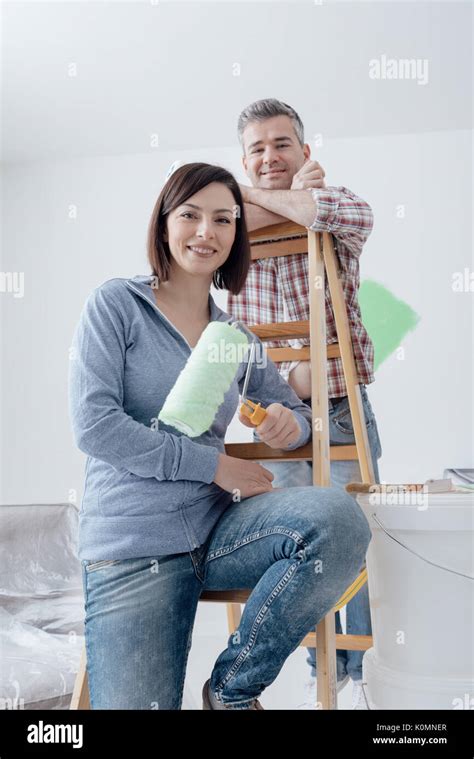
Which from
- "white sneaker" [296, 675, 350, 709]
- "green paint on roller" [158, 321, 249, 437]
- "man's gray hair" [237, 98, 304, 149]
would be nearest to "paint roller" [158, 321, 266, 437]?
"green paint on roller" [158, 321, 249, 437]

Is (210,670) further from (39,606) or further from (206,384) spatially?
(206,384)

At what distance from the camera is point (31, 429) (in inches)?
158

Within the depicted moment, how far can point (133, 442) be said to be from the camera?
3.88 ft

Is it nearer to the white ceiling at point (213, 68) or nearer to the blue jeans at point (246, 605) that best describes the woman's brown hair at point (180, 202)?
the blue jeans at point (246, 605)

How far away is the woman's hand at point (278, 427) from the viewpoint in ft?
4.49

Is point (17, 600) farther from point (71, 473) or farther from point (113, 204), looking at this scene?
point (113, 204)

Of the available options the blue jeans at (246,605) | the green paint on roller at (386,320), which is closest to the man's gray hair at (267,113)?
the blue jeans at (246,605)

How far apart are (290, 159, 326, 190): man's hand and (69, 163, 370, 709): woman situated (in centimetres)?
57

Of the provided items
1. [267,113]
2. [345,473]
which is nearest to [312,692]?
[345,473]

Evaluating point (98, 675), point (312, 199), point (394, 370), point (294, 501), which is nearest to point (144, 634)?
point (98, 675)

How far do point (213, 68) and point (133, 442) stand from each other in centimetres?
247

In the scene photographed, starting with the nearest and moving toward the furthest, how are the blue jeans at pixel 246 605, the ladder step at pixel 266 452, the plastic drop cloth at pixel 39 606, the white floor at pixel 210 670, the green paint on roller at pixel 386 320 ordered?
the blue jeans at pixel 246 605
the ladder step at pixel 266 452
the plastic drop cloth at pixel 39 606
the white floor at pixel 210 670
the green paint on roller at pixel 386 320
